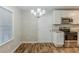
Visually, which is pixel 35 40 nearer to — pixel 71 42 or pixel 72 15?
pixel 71 42

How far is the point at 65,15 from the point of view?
6871 mm

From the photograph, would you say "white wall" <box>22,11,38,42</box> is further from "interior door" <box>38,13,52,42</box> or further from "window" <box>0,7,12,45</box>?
"window" <box>0,7,12,45</box>

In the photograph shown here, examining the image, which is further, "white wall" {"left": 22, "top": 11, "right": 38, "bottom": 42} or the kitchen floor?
"white wall" {"left": 22, "top": 11, "right": 38, "bottom": 42}

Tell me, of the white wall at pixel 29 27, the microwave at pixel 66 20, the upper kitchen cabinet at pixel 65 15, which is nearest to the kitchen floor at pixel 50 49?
the microwave at pixel 66 20

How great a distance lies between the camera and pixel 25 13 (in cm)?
740

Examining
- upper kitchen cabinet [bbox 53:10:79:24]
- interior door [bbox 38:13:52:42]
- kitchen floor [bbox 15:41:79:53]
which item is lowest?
kitchen floor [bbox 15:41:79:53]

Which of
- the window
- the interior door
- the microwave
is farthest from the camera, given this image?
the interior door

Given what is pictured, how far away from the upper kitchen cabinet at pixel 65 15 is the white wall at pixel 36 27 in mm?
631

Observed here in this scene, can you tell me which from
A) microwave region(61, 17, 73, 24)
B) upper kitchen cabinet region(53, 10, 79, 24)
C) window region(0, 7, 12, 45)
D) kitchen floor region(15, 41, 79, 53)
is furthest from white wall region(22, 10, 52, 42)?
window region(0, 7, 12, 45)

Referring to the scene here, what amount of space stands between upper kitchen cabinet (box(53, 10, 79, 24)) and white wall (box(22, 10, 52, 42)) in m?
0.63

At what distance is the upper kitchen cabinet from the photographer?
683 centimetres
